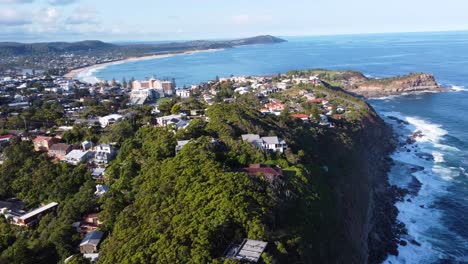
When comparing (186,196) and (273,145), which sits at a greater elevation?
(186,196)

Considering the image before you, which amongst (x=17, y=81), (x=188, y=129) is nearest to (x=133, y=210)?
(x=188, y=129)

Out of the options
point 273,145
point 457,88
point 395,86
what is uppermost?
point 273,145

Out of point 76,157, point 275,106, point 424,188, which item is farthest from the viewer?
point 275,106

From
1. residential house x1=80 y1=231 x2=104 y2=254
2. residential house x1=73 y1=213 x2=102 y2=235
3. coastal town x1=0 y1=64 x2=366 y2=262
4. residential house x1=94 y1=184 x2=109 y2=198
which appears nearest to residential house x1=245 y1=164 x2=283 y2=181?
coastal town x1=0 y1=64 x2=366 y2=262

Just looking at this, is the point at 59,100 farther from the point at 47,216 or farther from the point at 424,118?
the point at 424,118

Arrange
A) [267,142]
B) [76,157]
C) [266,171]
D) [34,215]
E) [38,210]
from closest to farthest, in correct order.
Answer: [34,215]
[38,210]
[266,171]
[267,142]
[76,157]

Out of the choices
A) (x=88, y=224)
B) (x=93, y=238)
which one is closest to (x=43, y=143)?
(x=88, y=224)

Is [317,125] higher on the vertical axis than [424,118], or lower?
higher

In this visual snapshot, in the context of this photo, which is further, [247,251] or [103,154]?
[103,154]

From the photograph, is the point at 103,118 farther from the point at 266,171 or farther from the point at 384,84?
the point at 384,84
